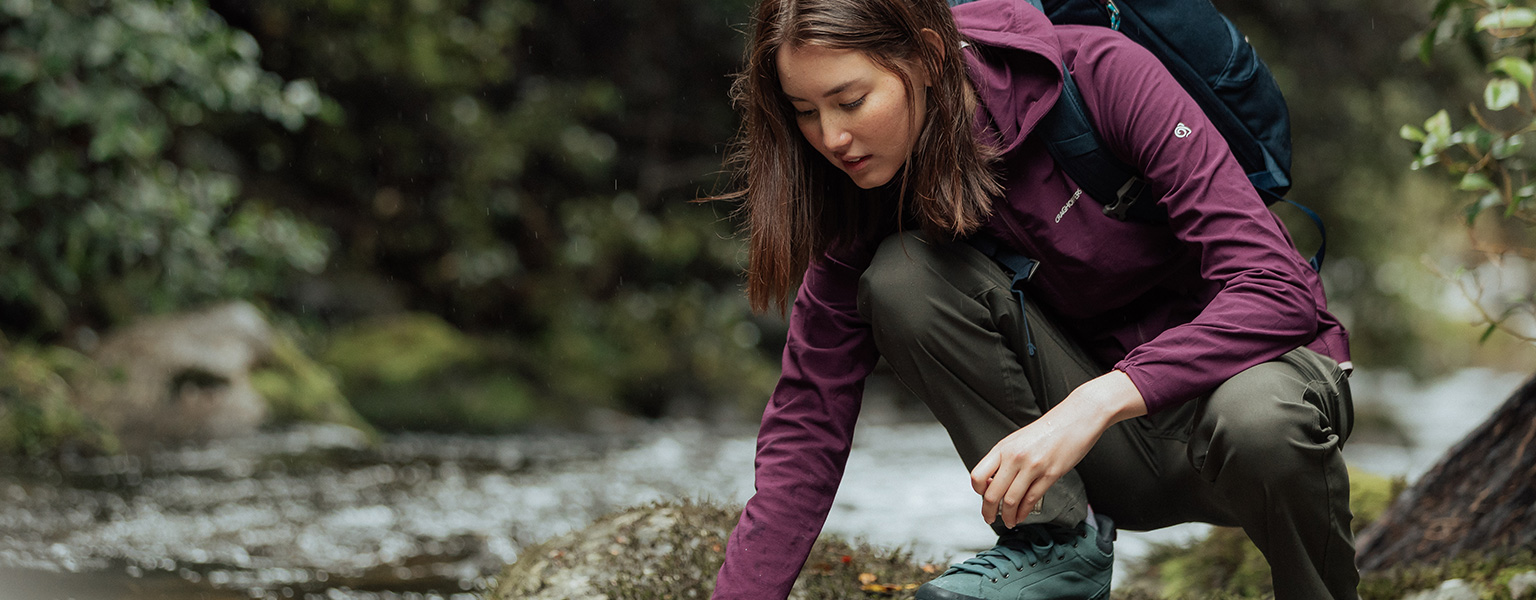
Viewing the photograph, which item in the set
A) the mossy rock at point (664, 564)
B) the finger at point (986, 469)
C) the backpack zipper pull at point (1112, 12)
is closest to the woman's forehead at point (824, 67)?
the backpack zipper pull at point (1112, 12)

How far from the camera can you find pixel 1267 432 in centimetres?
152

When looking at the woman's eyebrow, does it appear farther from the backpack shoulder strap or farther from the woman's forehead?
the backpack shoulder strap

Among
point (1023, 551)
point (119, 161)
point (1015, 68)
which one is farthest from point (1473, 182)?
point (119, 161)

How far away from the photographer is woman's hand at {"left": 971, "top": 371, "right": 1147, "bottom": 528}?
1519 mm

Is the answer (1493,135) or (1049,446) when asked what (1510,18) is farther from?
(1049,446)

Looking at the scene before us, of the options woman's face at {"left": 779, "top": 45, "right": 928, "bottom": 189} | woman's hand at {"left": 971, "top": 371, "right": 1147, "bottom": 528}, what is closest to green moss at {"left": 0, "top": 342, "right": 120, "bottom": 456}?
woman's face at {"left": 779, "top": 45, "right": 928, "bottom": 189}

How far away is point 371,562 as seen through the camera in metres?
3.46

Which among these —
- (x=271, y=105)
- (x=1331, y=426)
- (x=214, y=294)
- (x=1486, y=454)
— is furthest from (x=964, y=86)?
(x=214, y=294)

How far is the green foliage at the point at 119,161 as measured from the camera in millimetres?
4297

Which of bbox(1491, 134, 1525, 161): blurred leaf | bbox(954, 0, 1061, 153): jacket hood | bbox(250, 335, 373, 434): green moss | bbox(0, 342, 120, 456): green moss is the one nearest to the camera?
bbox(954, 0, 1061, 153): jacket hood

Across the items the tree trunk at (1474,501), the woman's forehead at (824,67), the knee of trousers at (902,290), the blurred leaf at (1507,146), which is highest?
the blurred leaf at (1507,146)

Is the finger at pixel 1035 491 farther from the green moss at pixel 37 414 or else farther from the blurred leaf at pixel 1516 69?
the green moss at pixel 37 414

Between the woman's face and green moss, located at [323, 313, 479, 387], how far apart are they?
579 centimetres

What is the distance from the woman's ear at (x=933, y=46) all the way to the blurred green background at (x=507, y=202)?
13.5 feet
